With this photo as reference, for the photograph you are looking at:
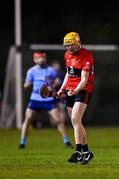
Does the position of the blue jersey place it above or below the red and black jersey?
below

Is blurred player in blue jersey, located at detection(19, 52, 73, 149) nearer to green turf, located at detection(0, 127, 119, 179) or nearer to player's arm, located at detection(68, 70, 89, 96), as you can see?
green turf, located at detection(0, 127, 119, 179)

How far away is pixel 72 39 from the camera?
14.1m

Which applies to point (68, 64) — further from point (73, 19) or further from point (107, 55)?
point (73, 19)

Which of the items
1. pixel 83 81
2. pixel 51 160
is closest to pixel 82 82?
pixel 83 81

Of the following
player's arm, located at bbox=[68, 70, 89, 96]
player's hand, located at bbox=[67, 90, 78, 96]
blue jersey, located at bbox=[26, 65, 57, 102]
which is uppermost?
player's arm, located at bbox=[68, 70, 89, 96]

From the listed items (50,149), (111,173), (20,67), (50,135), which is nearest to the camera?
(111,173)

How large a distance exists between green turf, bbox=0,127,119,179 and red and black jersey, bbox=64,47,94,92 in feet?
4.40

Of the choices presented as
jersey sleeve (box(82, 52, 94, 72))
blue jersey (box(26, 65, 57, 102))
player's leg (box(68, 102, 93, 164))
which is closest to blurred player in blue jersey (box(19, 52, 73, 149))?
blue jersey (box(26, 65, 57, 102))

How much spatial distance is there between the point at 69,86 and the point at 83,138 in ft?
2.99

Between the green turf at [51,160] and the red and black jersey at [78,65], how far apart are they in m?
1.34

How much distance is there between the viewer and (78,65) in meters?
14.2

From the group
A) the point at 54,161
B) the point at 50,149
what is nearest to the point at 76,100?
the point at 54,161

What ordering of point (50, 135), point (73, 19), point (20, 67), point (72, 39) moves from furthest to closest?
point (73, 19)
point (20, 67)
point (50, 135)
point (72, 39)

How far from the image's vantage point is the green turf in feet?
40.5
